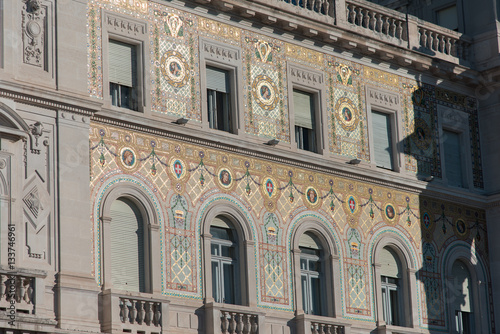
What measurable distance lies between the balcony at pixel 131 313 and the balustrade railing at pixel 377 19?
1088cm

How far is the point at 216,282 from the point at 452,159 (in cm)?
982

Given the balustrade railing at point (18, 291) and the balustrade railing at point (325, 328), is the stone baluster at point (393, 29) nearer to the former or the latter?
the balustrade railing at point (325, 328)

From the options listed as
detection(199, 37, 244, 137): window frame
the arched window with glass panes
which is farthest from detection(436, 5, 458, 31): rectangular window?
the arched window with glass panes

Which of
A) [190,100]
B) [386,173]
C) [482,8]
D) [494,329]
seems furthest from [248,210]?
[482,8]

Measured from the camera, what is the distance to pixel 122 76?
27.4m

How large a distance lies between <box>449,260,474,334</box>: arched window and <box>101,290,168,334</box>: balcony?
34.5 ft

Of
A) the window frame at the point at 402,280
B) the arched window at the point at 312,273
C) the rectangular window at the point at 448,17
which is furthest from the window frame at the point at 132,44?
the rectangular window at the point at 448,17

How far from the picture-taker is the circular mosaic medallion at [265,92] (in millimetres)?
29938

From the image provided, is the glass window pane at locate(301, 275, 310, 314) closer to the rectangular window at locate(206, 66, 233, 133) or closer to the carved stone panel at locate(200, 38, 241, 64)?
the rectangular window at locate(206, 66, 233, 133)

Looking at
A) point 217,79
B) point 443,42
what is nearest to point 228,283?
point 217,79

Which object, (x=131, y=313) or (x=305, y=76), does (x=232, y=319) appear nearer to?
(x=131, y=313)

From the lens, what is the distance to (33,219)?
80.2ft

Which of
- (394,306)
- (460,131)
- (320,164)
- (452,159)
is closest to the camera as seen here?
(320,164)

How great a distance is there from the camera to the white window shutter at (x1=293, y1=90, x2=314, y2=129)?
30984 mm
